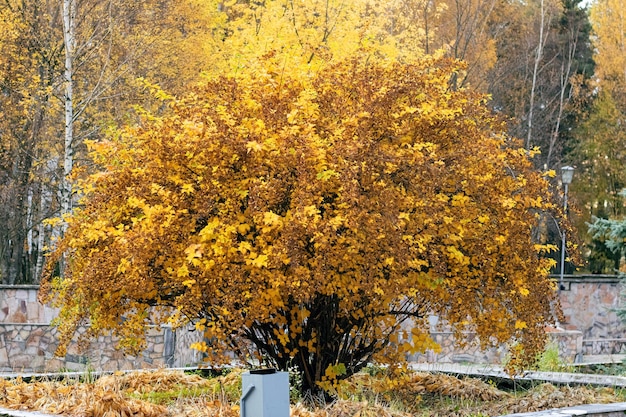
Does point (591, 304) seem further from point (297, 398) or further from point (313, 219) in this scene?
point (313, 219)

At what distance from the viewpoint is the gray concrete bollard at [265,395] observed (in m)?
7.07

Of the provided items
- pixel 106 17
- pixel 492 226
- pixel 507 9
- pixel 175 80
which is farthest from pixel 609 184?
pixel 492 226

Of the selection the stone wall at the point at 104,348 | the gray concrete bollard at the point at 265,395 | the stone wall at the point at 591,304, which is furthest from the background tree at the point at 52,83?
the gray concrete bollard at the point at 265,395

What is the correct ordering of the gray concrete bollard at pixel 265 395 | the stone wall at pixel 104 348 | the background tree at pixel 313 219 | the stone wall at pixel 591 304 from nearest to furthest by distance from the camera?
the gray concrete bollard at pixel 265 395
the background tree at pixel 313 219
the stone wall at pixel 104 348
the stone wall at pixel 591 304

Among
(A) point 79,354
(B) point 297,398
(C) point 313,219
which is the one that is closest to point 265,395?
(C) point 313,219

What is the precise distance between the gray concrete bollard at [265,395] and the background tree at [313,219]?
1.93 m

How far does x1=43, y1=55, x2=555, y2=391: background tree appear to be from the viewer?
9.40 meters

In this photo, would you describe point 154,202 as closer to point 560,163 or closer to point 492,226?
point 492,226

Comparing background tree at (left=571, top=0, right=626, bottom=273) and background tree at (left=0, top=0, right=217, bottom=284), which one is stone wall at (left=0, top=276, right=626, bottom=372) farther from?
background tree at (left=571, top=0, right=626, bottom=273)

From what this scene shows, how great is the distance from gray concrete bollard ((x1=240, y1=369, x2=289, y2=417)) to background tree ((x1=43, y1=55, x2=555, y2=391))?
6.34 feet

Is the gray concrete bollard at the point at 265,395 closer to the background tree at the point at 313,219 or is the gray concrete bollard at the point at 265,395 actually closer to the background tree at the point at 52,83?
the background tree at the point at 313,219

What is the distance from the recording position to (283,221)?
948 centimetres

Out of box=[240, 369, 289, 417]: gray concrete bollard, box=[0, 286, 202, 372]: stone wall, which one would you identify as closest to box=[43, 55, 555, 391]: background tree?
box=[240, 369, 289, 417]: gray concrete bollard

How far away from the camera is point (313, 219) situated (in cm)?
910
